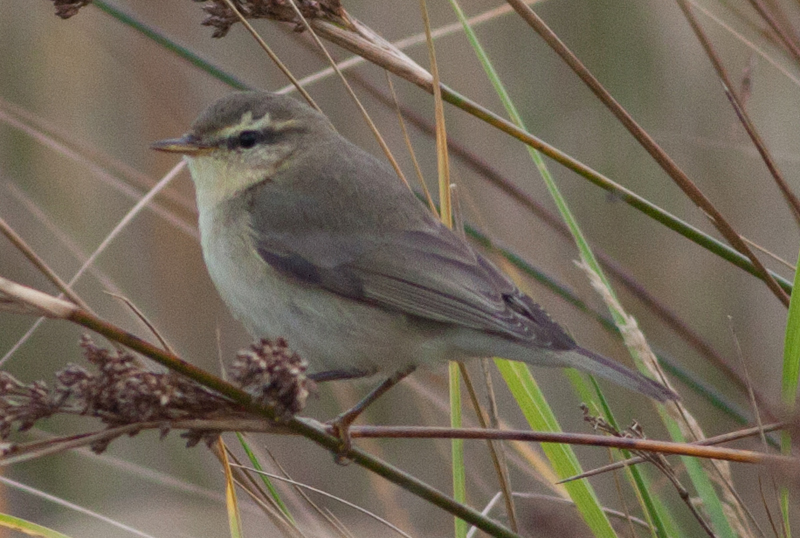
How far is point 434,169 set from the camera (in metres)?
4.89

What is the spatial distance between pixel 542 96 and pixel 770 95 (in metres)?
0.99

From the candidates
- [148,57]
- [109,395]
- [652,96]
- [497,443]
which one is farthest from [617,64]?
Answer: [109,395]

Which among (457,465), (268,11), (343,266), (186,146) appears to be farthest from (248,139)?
(457,465)

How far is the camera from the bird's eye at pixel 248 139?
3.08 m

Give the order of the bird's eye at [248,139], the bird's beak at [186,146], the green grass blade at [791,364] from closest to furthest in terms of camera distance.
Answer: the green grass blade at [791,364], the bird's beak at [186,146], the bird's eye at [248,139]

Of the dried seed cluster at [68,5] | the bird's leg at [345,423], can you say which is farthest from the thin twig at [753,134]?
the dried seed cluster at [68,5]

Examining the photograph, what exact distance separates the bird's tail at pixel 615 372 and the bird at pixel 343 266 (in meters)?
0.02

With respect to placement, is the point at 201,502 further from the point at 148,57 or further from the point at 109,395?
the point at 148,57

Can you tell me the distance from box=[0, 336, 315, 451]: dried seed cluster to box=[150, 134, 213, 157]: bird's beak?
1.33 metres

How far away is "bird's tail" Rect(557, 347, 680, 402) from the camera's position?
204 cm

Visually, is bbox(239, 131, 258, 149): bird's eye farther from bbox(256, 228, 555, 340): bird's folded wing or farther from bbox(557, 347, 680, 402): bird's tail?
bbox(557, 347, 680, 402): bird's tail

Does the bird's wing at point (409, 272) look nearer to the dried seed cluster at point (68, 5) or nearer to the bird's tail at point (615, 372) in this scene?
the bird's tail at point (615, 372)

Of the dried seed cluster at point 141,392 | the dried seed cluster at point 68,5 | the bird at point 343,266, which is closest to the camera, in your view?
the dried seed cluster at point 141,392

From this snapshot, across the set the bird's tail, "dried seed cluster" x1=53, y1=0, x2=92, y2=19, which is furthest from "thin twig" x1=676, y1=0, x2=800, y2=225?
"dried seed cluster" x1=53, y1=0, x2=92, y2=19
